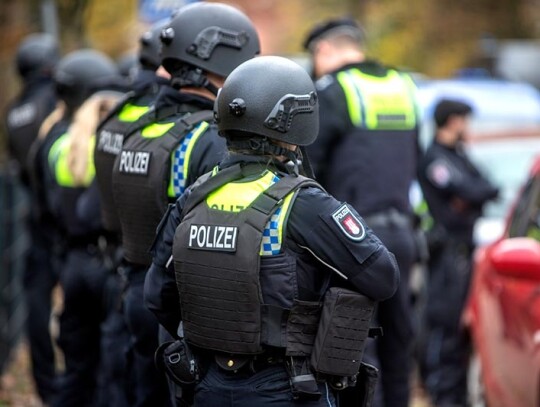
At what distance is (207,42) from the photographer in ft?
18.4

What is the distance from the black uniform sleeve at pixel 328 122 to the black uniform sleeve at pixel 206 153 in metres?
1.71

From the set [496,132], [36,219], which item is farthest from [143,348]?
[496,132]

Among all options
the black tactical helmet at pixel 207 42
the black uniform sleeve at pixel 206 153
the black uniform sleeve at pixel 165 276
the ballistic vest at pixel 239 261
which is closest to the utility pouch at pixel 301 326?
the ballistic vest at pixel 239 261

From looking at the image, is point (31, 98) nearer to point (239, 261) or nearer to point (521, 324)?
point (521, 324)

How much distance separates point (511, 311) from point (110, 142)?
2.25 m

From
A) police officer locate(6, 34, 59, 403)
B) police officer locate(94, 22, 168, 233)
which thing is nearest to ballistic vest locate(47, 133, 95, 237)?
police officer locate(94, 22, 168, 233)

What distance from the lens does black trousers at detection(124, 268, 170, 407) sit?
5.84 meters

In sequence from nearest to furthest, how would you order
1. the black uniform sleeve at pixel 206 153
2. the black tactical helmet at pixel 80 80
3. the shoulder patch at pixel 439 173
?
the black uniform sleeve at pixel 206 153 → the black tactical helmet at pixel 80 80 → the shoulder patch at pixel 439 173

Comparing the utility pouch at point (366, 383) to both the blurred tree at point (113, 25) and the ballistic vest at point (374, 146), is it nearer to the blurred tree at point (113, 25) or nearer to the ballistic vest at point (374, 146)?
the ballistic vest at point (374, 146)

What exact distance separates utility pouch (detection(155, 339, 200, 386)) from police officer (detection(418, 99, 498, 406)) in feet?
17.0

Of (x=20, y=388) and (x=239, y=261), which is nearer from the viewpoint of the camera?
(x=239, y=261)

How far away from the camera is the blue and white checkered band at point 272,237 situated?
4477 millimetres

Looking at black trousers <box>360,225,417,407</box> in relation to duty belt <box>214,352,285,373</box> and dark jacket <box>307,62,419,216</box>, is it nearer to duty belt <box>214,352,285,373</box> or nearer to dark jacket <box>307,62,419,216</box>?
dark jacket <box>307,62,419,216</box>

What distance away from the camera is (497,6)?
30.1 m
